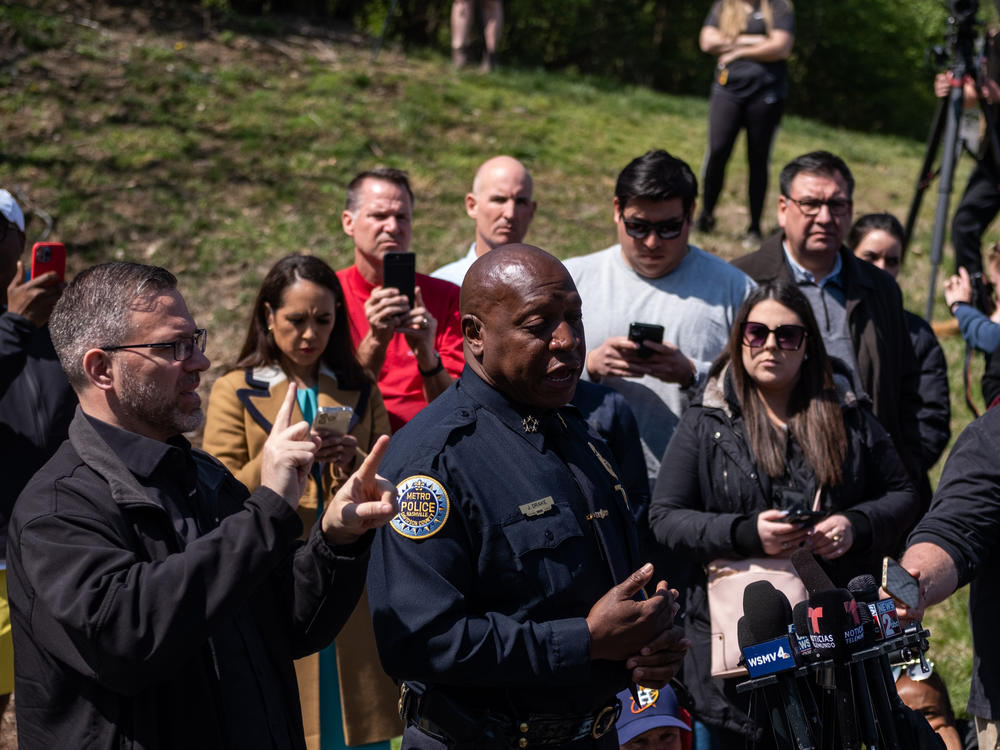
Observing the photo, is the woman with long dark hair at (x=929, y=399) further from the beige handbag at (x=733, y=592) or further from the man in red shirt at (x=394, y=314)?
the man in red shirt at (x=394, y=314)

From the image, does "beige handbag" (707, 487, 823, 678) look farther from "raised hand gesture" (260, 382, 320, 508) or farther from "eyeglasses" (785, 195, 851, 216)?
"eyeglasses" (785, 195, 851, 216)

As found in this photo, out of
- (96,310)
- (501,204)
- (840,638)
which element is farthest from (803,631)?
(501,204)

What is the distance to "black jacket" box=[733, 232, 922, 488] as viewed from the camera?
4594 mm

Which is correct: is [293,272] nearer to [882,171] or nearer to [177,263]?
[177,263]

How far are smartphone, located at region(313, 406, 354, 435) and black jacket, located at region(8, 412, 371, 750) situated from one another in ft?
3.02

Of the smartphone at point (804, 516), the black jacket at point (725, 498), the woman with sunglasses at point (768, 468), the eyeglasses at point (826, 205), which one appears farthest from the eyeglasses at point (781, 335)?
the eyeglasses at point (826, 205)

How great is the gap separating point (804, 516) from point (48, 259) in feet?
8.83

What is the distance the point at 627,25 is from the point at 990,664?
19.2m

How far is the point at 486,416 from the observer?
2609 millimetres

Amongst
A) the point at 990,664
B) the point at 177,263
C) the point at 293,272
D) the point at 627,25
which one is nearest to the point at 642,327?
the point at 293,272

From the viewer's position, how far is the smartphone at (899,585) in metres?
2.51

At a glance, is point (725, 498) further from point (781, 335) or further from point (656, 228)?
point (656, 228)

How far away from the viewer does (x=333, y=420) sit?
11.3ft

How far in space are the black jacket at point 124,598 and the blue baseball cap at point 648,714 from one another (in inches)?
57.1
